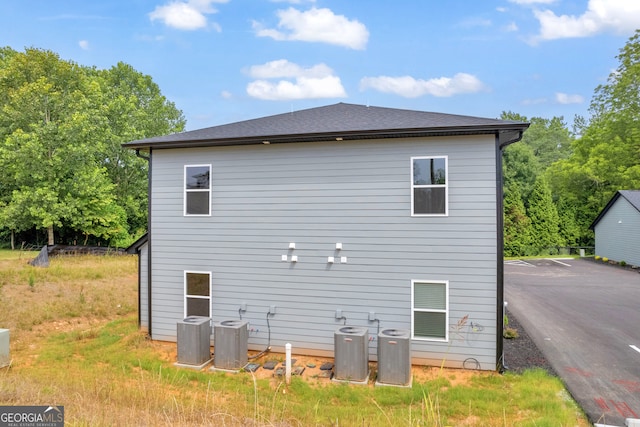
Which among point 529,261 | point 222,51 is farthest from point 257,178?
point 529,261

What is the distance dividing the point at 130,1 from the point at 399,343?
17691 mm

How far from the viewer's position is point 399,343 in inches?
242

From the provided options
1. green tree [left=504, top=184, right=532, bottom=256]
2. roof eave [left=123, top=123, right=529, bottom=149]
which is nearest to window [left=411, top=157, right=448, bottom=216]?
roof eave [left=123, top=123, right=529, bottom=149]

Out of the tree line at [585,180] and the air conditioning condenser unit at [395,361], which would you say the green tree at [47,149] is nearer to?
the air conditioning condenser unit at [395,361]

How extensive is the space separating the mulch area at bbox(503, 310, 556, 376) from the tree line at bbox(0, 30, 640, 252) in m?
19.5

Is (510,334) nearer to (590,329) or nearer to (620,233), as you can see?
(590,329)

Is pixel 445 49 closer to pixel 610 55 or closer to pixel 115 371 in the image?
pixel 610 55

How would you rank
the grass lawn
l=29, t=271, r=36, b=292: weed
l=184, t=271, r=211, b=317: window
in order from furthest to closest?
l=29, t=271, r=36, b=292: weed, l=184, t=271, r=211, b=317: window, the grass lawn

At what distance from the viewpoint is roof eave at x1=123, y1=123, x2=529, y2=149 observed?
665cm

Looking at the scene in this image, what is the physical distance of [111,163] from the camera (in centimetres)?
2677

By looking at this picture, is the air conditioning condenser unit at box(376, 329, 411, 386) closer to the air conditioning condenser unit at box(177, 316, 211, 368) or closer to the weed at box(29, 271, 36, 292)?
the air conditioning condenser unit at box(177, 316, 211, 368)

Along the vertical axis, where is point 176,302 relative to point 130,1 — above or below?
below

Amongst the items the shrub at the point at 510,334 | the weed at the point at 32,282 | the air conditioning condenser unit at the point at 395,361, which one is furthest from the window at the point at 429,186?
the weed at the point at 32,282
